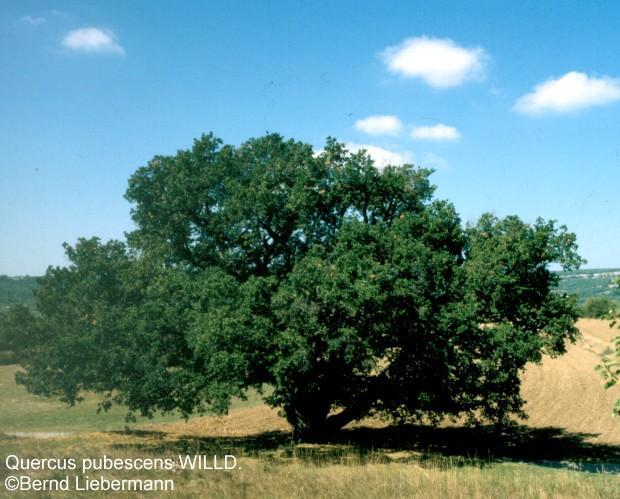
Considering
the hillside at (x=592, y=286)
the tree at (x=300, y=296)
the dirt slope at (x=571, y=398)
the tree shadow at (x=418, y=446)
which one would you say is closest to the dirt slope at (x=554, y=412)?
the dirt slope at (x=571, y=398)

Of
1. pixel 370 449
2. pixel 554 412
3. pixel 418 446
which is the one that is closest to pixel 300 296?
pixel 370 449

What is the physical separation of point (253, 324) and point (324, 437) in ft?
30.1

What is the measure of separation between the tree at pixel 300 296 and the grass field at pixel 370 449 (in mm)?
2443

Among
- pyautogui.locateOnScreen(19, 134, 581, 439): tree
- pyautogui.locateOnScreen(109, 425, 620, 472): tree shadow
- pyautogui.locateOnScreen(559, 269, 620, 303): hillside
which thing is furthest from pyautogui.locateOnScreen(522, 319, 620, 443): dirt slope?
pyautogui.locateOnScreen(19, 134, 581, 439): tree

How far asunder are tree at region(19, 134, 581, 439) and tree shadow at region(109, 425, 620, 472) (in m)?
1.84

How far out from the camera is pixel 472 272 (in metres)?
20.8

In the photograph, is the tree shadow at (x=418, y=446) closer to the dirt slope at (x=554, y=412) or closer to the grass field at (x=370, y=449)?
the grass field at (x=370, y=449)

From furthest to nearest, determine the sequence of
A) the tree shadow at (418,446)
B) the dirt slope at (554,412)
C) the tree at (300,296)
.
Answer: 1. the dirt slope at (554,412)
2. the tree shadow at (418,446)
3. the tree at (300,296)

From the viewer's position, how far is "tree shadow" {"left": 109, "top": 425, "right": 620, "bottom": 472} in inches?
805

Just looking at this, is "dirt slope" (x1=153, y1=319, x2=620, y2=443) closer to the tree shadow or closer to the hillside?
the tree shadow

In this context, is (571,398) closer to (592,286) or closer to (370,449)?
(370,449)

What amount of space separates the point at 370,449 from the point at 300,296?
9334 mm

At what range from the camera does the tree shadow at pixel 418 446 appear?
2045cm

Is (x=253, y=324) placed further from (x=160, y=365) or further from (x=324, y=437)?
(x=324, y=437)
